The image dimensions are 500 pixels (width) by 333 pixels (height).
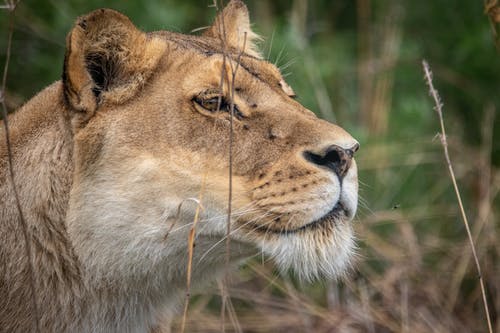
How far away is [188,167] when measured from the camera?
3.84m

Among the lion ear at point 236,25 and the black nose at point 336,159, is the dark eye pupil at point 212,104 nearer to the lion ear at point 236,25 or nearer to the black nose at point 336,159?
the black nose at point 336,159

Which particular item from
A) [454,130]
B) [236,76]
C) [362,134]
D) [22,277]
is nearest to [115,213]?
[22,277]

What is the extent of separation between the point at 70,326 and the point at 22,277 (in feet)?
0.92

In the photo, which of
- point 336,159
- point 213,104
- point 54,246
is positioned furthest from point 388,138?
point 54,246

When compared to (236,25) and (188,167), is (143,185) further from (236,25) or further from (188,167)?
(236,25)

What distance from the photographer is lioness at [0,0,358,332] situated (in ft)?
12.3

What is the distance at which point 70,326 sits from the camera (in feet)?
12.8

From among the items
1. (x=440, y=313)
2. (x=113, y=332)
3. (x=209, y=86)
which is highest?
(x=209, y=86)

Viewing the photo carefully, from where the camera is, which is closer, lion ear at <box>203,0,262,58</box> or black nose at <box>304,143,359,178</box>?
black nose at <box>304,143,359,178</box>

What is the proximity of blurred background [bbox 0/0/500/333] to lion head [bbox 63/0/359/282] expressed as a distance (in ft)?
4.64

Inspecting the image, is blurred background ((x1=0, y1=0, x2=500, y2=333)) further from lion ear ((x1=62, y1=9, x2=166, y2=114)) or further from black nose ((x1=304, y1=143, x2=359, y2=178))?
black nose ((x1=304, y1=143, x2=359, y2=178))

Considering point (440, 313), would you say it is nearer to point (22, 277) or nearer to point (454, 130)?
point (454, 130)

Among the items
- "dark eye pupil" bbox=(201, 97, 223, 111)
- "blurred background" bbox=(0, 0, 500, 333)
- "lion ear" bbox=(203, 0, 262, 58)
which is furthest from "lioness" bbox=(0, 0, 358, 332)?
"blurred background" bbox=(0, 0, 500, 333)

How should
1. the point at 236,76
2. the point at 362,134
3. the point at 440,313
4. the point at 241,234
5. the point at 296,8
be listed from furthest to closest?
the point at 296,8 < the point at 362,134 < the point at 440,313 < the point at 236,76 < the point at 241,234
